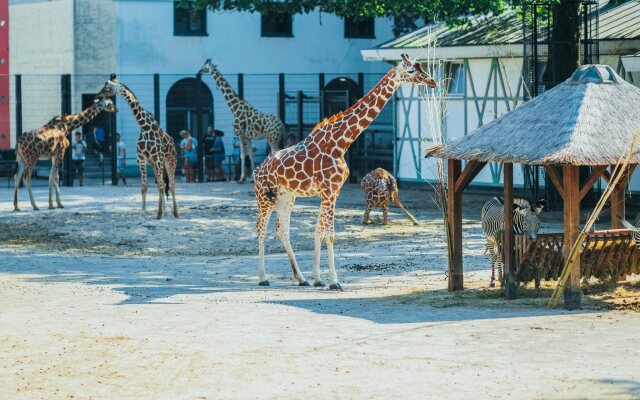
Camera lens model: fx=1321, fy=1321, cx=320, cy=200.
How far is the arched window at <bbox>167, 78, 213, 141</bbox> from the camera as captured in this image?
43.1 metres

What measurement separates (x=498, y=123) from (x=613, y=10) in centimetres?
1397

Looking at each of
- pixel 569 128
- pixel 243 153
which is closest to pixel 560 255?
pixel 569 128

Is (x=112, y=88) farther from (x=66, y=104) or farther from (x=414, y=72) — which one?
(x=414, y=72)

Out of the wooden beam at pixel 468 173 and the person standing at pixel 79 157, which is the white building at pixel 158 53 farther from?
the wooden beam at pixel 468 173

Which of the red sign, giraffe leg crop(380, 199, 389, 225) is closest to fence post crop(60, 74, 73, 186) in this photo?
the red sign

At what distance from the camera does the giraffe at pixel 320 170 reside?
18.2 meters

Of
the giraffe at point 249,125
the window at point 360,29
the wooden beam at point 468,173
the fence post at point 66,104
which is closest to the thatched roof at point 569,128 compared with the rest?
the wooden beam at point 468,173

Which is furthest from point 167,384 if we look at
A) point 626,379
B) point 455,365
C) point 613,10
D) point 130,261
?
point 613,10

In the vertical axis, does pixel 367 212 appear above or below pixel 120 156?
below

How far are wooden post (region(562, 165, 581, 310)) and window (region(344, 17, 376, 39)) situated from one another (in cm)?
3264

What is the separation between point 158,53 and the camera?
4400 cm

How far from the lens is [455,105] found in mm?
Result: 33000

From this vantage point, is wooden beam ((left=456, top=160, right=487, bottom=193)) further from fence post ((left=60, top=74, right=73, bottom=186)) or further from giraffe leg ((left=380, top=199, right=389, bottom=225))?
fence post ((left=60, top=74, right=73, bottom=186))

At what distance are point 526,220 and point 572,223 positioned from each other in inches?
66.1
